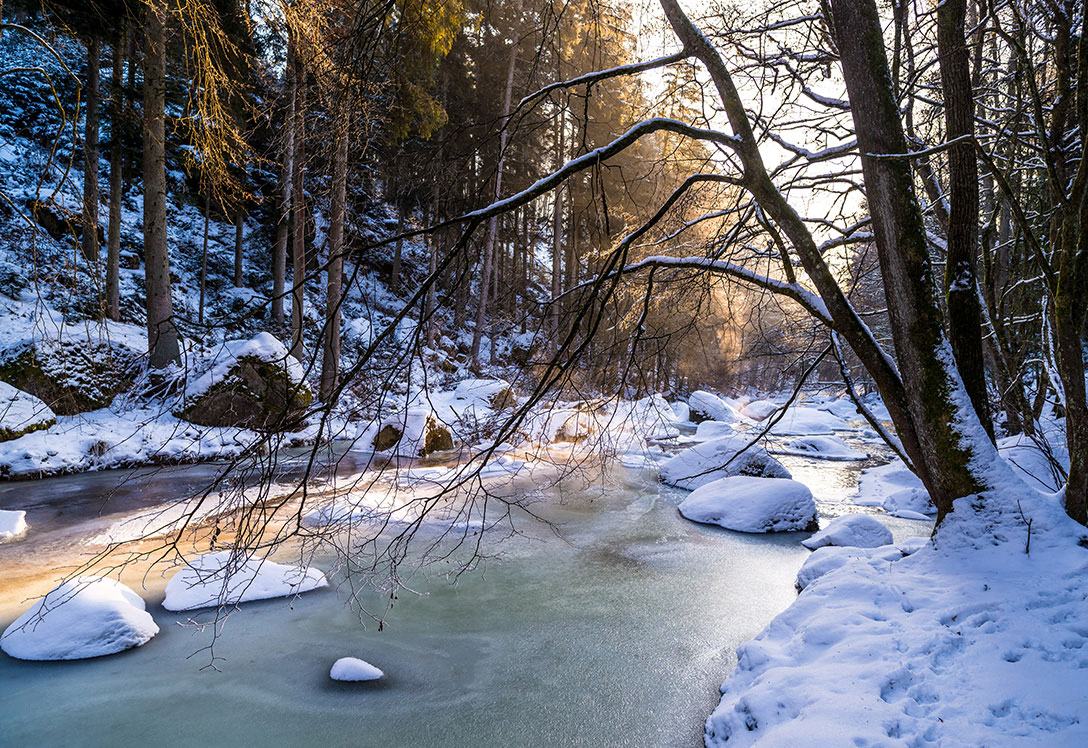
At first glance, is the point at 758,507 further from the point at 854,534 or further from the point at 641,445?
the point at 641,445

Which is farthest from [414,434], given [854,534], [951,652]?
[951,652]

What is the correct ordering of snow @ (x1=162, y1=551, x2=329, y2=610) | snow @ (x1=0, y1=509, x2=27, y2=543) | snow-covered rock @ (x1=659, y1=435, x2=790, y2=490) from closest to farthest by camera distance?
1. snow @ (x1=162, y1=551, x2=329, y2=610)
2. snow @ (x1=0, y1=509, x2=27, y2=543)
3. snow-covered rock @ (x1=659, y1=435, x2=790, y2=490)

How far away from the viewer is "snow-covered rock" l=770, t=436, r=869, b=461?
1515 cm

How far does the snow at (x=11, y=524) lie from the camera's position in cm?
686

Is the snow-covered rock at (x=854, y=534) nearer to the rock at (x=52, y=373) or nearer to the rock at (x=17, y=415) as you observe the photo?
the rock at (x=52, y=373)

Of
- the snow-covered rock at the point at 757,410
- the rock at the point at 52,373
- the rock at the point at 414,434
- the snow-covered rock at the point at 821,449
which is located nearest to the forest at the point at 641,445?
the rock at the point at 52,373

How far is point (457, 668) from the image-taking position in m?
4.71

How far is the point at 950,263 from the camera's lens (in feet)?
12.2

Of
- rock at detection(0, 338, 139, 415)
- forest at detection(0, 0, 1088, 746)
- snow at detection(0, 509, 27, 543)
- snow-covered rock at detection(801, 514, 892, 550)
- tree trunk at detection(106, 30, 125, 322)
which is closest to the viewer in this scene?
forest at detection(0, 0, 1088, 746)

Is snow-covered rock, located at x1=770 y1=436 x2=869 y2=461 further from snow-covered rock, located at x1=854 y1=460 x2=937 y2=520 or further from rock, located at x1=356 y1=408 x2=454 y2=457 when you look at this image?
rock, located at x1=356 y1=408 x2=454 y2=457

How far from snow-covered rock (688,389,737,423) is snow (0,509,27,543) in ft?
66.1

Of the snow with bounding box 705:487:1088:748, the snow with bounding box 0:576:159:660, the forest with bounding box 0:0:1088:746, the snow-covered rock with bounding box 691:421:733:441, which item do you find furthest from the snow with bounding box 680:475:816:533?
the snow-covered rock with bounding box 691:421:733:441

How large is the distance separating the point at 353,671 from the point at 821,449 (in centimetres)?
1498

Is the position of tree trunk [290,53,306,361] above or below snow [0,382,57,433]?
above
